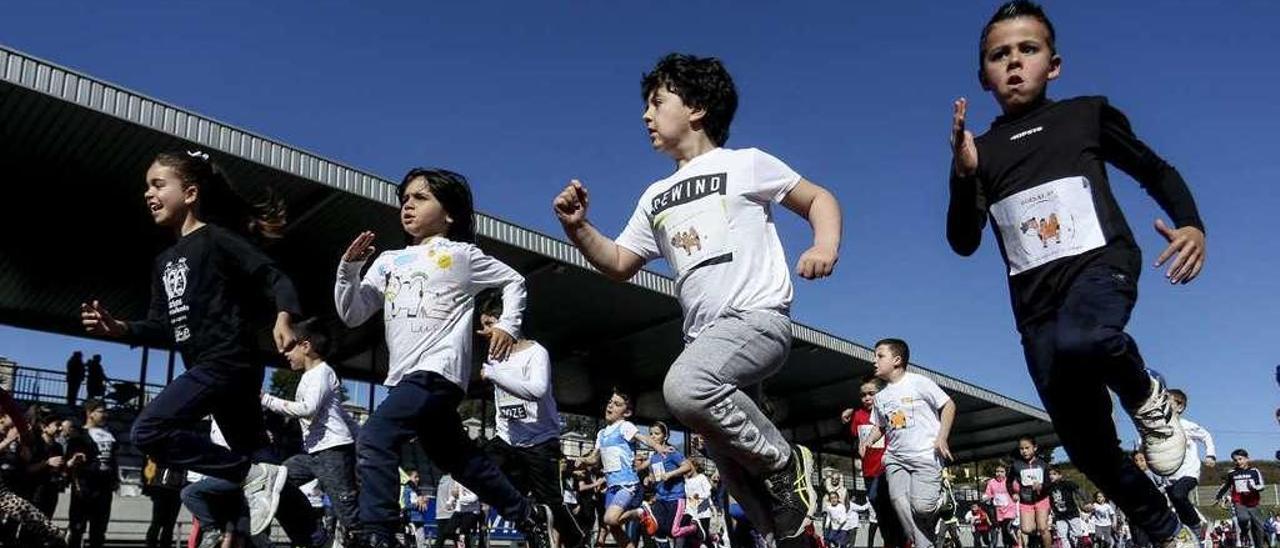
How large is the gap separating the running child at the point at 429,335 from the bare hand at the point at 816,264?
1.99 metres

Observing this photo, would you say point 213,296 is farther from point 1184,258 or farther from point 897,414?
point 897,414

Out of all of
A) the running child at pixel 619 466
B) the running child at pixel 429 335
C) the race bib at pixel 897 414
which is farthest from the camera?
the running child at pixel 619 466

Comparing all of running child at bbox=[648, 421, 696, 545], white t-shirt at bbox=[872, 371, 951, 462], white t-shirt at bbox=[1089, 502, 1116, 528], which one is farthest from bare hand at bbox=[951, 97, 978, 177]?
white t-shirt at bbox=[1089, 502, 1116, 528]

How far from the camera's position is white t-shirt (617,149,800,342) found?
343 cm

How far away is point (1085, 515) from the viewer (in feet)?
82.9

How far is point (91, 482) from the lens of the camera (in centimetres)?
1089

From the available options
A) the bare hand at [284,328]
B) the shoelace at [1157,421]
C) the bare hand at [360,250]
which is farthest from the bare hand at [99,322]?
the shoelace at [1157,421]

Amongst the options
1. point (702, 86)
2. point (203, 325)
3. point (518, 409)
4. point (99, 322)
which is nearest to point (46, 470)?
point (518, 409)

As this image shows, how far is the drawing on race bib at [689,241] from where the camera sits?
140 inches

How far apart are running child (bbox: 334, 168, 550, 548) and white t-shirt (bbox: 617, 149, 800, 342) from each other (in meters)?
1.44

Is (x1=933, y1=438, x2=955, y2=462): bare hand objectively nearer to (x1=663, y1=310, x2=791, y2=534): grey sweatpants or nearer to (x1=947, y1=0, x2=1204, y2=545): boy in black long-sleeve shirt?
(x1=947, y1=0, x2=1204, y2=545): boy in black long-sleeve shirt

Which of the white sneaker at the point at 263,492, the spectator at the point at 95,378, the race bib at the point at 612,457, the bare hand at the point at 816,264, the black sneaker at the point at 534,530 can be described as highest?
the spectator at the point at 95,378

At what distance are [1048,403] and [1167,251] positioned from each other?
64 cm

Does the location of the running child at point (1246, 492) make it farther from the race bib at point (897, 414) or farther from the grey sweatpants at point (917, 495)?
the grey sweatpants at point (917, 495)
